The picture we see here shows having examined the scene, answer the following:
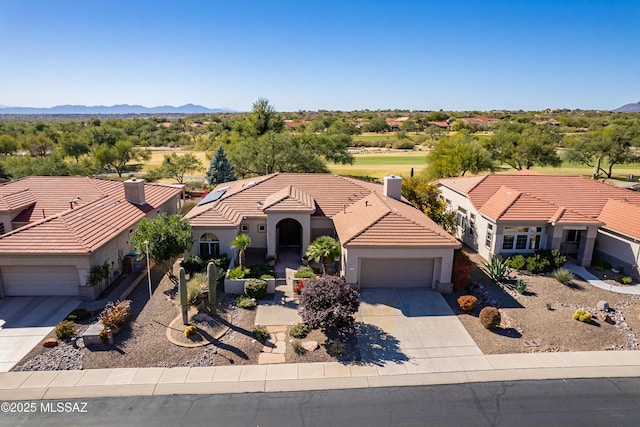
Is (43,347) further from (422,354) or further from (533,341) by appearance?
(533,341)

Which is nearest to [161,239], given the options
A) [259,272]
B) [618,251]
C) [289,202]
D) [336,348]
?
[259,272]

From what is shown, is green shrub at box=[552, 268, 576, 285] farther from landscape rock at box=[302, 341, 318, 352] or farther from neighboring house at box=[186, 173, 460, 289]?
landscape rock at box=[302, 341, 318, 352]

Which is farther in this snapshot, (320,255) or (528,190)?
(528,190)

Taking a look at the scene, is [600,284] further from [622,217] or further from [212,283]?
[212,283]

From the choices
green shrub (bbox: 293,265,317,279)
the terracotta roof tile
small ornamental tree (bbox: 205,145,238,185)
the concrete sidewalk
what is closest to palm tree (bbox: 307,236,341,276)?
green shrub (bbox: 293,265,317,279)

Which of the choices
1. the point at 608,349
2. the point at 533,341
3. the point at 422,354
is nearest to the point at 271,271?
the point at 422,354

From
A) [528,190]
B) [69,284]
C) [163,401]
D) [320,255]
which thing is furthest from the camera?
[528,190]

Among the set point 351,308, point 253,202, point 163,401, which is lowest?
point 163,401

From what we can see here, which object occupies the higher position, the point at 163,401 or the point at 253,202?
the point at 253,202
